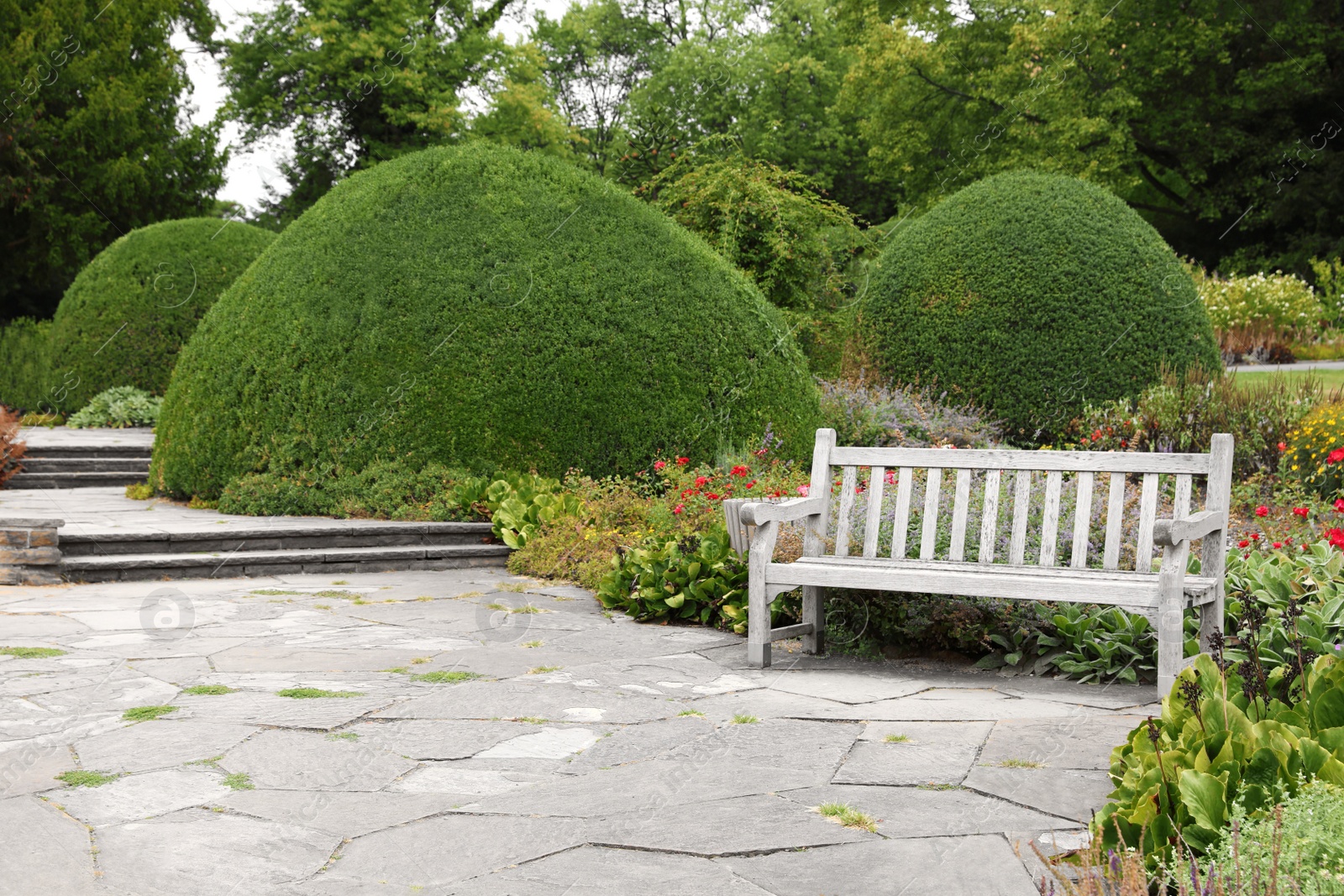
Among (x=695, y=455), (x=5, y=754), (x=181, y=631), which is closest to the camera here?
(x=5, y=754)

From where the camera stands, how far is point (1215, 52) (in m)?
25.0

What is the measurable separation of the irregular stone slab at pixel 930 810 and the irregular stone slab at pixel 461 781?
31.8 inches

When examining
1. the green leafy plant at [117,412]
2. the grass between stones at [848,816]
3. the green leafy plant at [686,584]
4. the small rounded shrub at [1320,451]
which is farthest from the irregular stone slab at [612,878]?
the green leafy plant at [117,412]

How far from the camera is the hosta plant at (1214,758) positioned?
2350 mm

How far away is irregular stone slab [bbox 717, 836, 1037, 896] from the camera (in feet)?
8.47

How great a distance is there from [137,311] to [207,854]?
48.7 feet

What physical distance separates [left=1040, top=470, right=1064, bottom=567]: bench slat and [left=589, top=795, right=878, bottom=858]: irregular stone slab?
89.8 inches

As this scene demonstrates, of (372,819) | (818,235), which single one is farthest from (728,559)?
(818,235)

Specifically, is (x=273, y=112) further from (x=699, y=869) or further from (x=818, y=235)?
(x=699, y=869)

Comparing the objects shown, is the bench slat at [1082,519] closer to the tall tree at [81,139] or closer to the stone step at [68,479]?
the stone step at [68,479]

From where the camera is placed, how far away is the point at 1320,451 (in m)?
8.14

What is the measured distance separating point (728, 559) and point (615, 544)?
1.41 m

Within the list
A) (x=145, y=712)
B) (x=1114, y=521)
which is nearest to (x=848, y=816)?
(x=1114, y=521)

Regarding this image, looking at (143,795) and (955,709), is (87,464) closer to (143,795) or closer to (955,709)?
(143,795)
